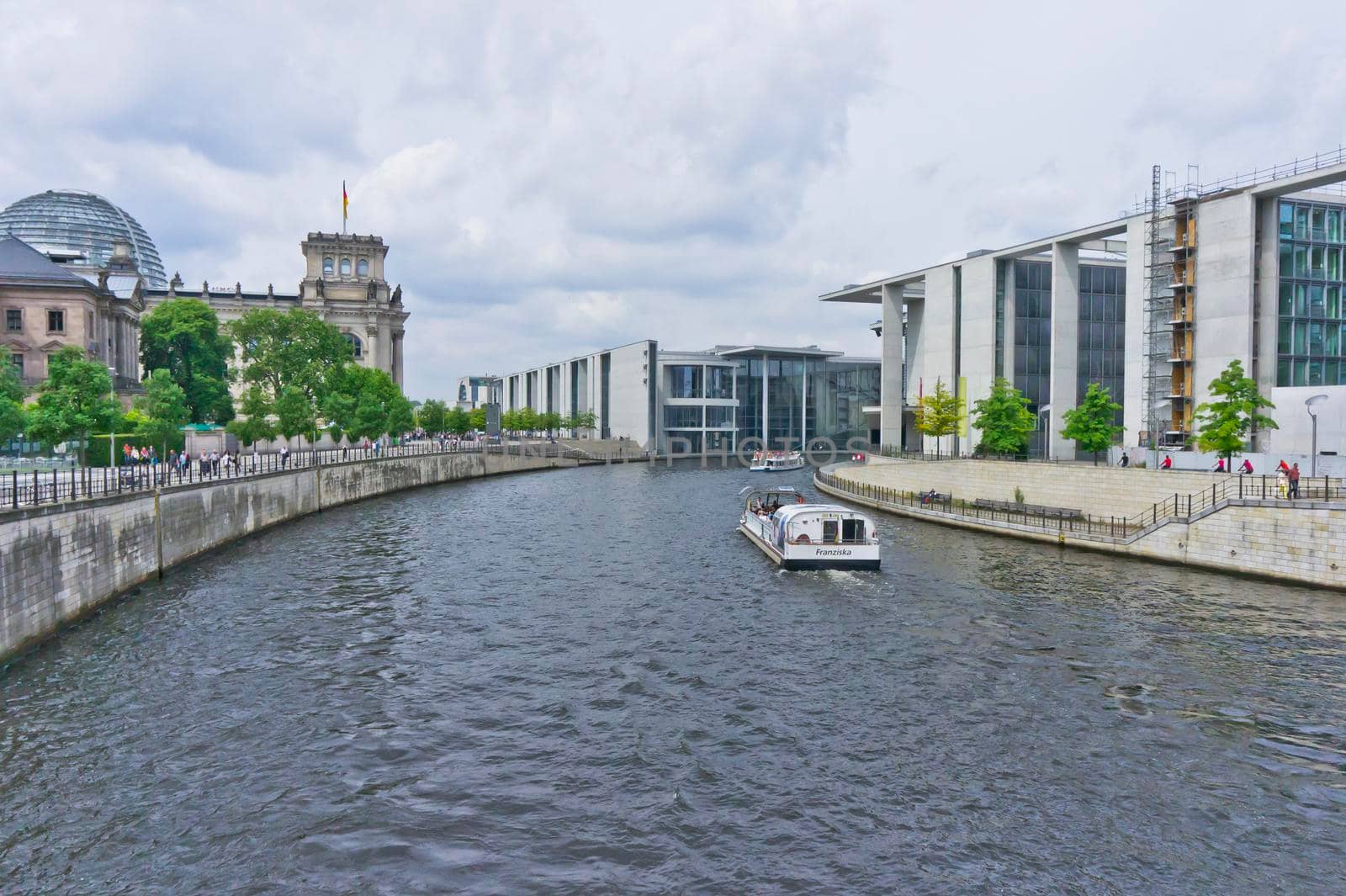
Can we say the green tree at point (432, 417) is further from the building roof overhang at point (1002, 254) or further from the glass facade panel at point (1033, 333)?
the glass facade panel at point (1033, 333)

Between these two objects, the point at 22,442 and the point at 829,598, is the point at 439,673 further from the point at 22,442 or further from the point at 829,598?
the point at 22,442

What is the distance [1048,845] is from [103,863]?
17508mm

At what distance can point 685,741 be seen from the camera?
20969 mm

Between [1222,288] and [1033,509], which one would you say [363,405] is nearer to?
[1033,509]

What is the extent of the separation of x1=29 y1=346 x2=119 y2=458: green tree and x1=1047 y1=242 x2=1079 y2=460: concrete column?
A: 76126 mm

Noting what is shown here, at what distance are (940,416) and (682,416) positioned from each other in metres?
76.0

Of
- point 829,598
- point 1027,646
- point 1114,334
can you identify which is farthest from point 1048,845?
point 1114,334

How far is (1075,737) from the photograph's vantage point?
2098 centimetres

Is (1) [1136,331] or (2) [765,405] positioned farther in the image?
(2) [765,405]

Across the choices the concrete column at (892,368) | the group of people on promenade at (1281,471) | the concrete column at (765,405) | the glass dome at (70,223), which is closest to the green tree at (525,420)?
the concrete column at (765,405)

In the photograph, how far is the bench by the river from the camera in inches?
2058

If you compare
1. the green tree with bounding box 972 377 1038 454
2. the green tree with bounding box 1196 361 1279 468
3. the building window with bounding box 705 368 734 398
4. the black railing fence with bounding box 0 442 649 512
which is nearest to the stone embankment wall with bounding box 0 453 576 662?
the black railing fence with bounding box 0 442 649 512

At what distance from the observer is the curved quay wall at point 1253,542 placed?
1412 inches

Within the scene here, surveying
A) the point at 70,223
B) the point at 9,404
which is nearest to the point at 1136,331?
the point at 9,404
